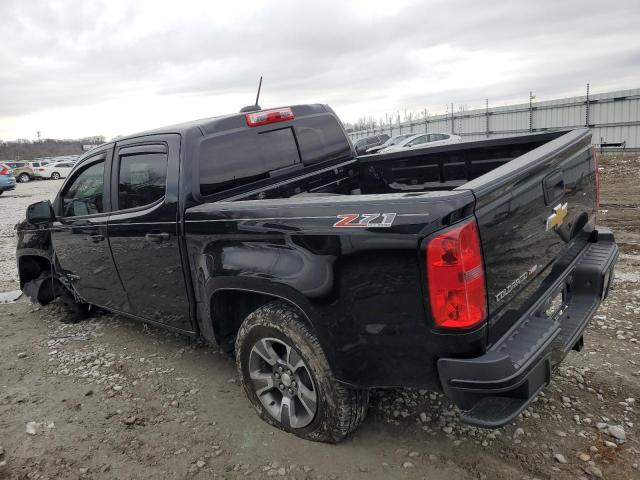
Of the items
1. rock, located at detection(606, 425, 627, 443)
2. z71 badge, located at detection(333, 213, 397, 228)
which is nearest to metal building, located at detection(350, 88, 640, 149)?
rock, located at detection(606, 425, 627, 443)

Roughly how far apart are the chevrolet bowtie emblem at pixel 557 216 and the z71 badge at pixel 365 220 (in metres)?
1.04

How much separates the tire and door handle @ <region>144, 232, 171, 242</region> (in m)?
0.87

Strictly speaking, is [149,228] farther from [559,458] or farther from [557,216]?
[559,458]

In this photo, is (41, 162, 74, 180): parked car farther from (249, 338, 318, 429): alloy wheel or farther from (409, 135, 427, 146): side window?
(249, 338, 318, 429): alloy wheel

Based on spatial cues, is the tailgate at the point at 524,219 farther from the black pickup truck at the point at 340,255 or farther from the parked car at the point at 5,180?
the parked car at the point at 5,180

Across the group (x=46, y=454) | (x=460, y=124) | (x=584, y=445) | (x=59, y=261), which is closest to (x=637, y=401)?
(x=584, y=445)

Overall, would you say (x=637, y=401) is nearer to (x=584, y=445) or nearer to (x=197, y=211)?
(x=584, y=445)

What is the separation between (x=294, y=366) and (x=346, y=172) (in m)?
2.03

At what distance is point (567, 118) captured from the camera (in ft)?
71.0

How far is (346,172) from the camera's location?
14.3ft

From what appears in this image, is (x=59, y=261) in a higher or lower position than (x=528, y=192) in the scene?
lower

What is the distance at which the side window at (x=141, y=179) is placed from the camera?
347 cm

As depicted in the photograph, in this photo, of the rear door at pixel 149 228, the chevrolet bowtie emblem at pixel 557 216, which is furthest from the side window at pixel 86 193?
the chevrolet bowtie emblem at pixel 557 216

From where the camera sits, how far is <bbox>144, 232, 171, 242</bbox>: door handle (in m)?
3.37
